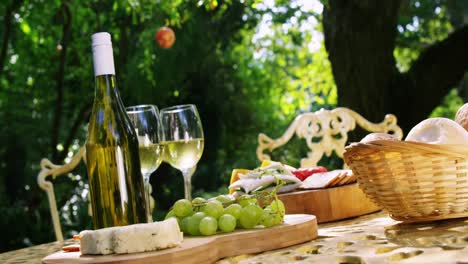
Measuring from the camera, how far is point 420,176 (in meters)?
1.15

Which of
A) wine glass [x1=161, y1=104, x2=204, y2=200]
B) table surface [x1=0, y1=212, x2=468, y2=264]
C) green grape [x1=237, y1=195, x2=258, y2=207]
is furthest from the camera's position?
wine glass [x1=161, y1=104, x2=204, y2=200]

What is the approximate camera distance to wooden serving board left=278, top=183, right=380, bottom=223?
1468 mm

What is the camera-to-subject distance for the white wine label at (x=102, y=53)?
1124mm

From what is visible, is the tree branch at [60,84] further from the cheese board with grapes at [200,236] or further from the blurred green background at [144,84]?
the cheese board with grapes at [200,236]

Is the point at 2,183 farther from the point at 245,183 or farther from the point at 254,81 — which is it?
the point at 245,183

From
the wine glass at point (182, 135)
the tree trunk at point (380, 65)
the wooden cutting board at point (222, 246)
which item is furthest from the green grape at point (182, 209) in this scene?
the tree trunk at point (380, 65)

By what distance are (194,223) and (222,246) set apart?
0.28 feet

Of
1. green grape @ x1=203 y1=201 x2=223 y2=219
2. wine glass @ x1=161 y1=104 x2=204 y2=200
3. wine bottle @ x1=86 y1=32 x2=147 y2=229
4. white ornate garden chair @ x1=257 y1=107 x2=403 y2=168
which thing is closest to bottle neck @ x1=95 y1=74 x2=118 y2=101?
wine bottle @ x1=86 y1=32 x2=147 y2=229

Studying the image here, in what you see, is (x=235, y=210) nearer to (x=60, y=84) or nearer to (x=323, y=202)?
(x=323, y=202)

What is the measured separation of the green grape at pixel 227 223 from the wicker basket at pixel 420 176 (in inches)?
9.7

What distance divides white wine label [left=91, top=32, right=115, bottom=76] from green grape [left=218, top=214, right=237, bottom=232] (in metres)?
0.32

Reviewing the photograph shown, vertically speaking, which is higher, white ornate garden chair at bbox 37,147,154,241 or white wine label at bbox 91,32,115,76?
white wine label at bbox 91,32,115,76

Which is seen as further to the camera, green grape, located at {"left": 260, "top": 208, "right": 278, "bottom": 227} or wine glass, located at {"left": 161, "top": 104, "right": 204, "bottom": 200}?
wine glass, located at {"left": 161, "top": 104, "right": 204, "bottom": 200}

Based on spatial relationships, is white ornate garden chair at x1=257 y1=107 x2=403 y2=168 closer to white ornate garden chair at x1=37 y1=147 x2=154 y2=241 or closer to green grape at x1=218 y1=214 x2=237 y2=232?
white ornate garden chair at x1=37 y1=147 x2=154 y2=241
